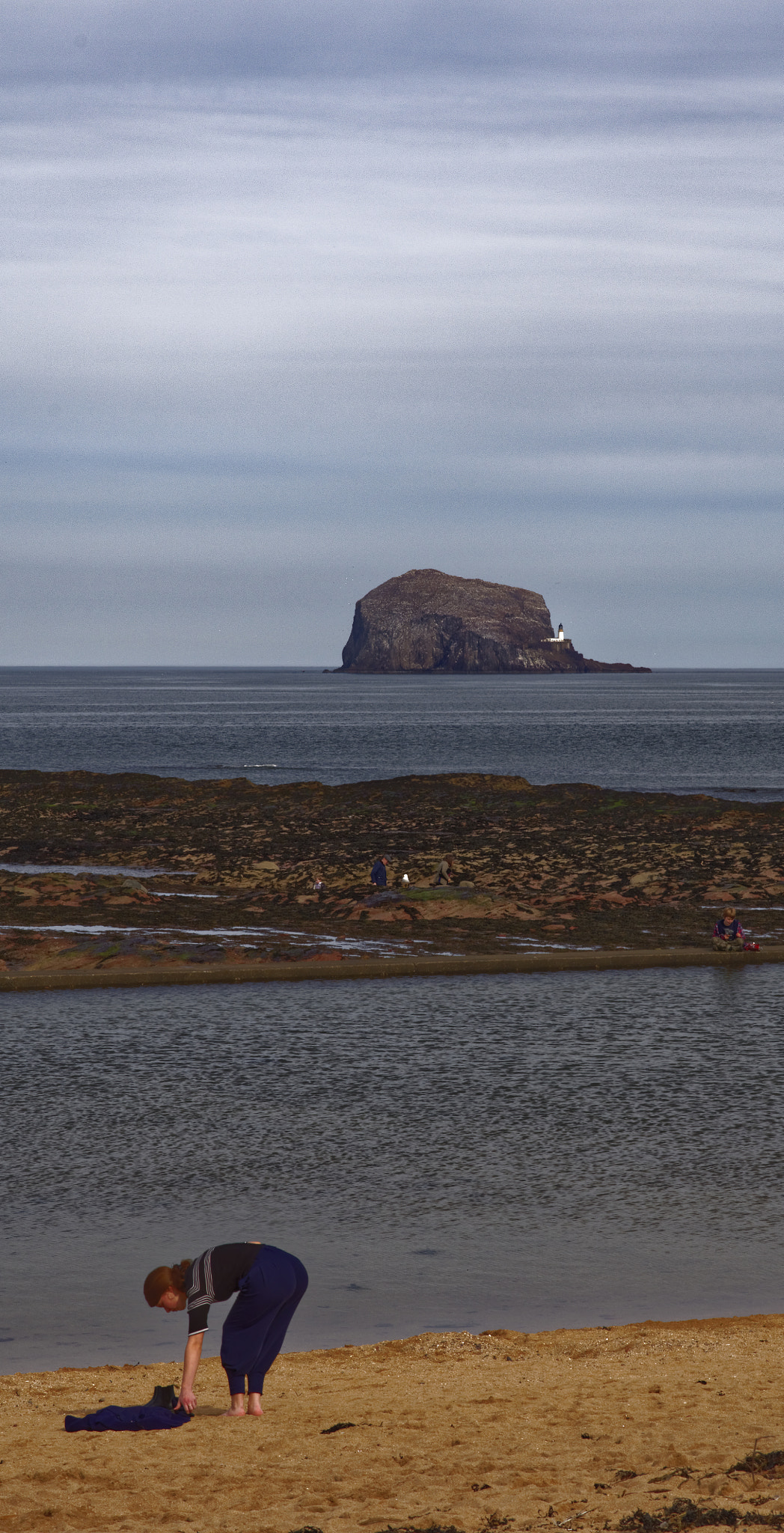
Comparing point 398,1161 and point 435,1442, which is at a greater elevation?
point 435,1442

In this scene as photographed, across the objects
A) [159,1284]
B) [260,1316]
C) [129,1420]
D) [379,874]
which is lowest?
[129,1420]

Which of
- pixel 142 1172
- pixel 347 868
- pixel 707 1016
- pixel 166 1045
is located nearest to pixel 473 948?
pixel 707 1016

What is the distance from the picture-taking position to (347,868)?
40625mm

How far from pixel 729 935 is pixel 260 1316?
68.8 feet

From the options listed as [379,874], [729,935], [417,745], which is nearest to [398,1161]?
→ [729,935]

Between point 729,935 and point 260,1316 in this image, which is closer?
point 260,1316

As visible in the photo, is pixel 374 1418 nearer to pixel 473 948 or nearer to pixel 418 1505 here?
pixel 418 1505

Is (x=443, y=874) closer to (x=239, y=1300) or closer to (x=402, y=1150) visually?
(x=402, y=1150)

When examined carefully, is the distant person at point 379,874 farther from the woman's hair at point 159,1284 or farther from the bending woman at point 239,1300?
the woman's hair at point 159,1284

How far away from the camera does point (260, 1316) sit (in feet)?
29.1

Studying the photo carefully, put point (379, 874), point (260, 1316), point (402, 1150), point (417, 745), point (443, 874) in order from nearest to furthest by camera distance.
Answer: point (260, 1316), point (402, 1150), point (379, 874), point (443, 874), point (417, 745)

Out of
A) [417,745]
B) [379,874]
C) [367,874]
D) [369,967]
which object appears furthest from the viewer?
[417,745]

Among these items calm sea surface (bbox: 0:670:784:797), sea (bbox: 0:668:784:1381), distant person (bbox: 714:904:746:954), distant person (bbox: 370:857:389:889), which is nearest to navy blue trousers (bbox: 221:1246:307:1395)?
sea (bbox: 0:668:784:1381)

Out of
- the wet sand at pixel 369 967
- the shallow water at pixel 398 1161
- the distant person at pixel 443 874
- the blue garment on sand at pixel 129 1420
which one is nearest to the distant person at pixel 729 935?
the wet sand at pixel 369 967
